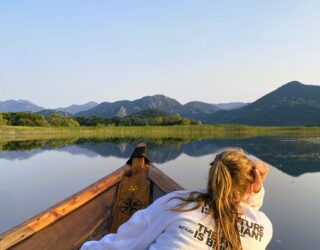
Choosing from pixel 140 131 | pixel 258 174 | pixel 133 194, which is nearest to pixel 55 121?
pixel 140 131

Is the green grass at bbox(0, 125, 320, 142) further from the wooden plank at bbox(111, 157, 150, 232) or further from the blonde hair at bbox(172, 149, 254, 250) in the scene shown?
the blonde hair at bbox(172, 149, 254, 250)

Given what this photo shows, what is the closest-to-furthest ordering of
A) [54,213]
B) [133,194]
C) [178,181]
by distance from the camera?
[54,213] < [133,194] < [178,181]

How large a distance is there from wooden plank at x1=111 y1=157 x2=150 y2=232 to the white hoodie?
2.15m

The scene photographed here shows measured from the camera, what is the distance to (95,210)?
445 centimetres

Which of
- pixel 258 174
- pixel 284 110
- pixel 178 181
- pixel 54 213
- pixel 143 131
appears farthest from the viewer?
pixel 284 110

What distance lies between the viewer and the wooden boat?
150 inches

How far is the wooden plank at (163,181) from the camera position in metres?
4.34

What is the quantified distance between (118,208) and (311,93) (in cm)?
15932

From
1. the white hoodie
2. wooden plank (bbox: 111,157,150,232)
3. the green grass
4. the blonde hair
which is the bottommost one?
the green grass

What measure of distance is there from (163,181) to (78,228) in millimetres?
1017

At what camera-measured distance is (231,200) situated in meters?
1.88

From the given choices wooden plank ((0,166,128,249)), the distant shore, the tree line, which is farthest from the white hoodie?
the tree line

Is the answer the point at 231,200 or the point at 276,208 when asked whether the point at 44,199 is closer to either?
the point at 276,208

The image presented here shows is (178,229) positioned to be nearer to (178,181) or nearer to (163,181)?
(163,181)
